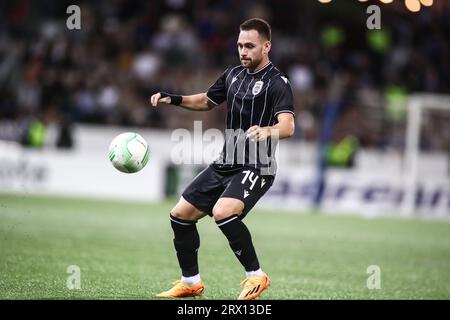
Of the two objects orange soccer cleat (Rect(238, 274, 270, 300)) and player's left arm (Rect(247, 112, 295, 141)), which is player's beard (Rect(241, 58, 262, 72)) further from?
orange soccer cleat (Rect(238, 274, 270, 300))

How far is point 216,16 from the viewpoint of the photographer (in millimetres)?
25406

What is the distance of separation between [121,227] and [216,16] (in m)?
12.6

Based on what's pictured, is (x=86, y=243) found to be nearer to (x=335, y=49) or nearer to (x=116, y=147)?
(x=116, y=147)

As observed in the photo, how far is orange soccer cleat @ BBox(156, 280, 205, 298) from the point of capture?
287 inches

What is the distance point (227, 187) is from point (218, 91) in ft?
3.36

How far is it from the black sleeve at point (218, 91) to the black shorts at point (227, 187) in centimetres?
70

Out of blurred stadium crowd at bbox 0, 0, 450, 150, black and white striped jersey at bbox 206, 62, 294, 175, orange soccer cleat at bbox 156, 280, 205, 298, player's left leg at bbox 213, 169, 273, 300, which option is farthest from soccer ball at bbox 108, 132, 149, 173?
blurred stadium crowd at bbox 0, 0, 450, 150

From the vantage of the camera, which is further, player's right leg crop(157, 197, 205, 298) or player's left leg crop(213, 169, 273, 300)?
player's right leg crop(157, 197, 205, 298)

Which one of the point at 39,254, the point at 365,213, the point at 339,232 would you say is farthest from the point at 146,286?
the point at 365,213

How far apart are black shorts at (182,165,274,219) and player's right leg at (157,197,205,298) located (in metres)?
A: 0.09

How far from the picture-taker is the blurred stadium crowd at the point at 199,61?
22719mm

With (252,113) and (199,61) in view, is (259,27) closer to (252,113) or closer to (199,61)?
(252,113)

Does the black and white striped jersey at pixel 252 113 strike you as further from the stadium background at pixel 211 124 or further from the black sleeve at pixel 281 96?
the stadium background at pixel 211 124

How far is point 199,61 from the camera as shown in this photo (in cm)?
2400
